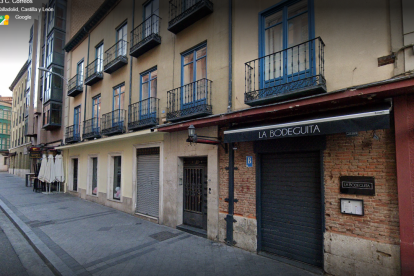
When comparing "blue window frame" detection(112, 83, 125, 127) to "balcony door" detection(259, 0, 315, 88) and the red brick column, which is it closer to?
"balcony door" detection(259, 0, 315, 88)

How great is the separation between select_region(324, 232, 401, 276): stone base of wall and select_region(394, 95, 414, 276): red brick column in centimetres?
18

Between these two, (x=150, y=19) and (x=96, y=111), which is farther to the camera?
(x=96, y=111)

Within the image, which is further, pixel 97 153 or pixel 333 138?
pixel 97 153

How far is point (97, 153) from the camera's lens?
45.5ft

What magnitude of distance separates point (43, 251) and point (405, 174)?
8271 millimetres

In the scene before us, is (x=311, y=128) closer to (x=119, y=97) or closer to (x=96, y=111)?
(x=119, y=97)

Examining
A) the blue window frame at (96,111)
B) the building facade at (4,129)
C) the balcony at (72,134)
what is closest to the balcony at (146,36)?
the blue window frame at (96,111)

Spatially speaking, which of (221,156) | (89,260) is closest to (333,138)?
(221,156)

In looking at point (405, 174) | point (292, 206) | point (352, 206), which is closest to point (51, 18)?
point (292, 206)

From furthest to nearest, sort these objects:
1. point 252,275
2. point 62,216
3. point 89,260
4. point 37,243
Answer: point 62,216 → point 37,243 → point 89,260 → point 252,275

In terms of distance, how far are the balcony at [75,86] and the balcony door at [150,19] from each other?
7.60 m

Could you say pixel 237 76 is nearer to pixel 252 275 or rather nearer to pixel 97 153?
pixel 252 275

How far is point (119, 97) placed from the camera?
12.4m

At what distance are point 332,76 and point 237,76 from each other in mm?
2576
